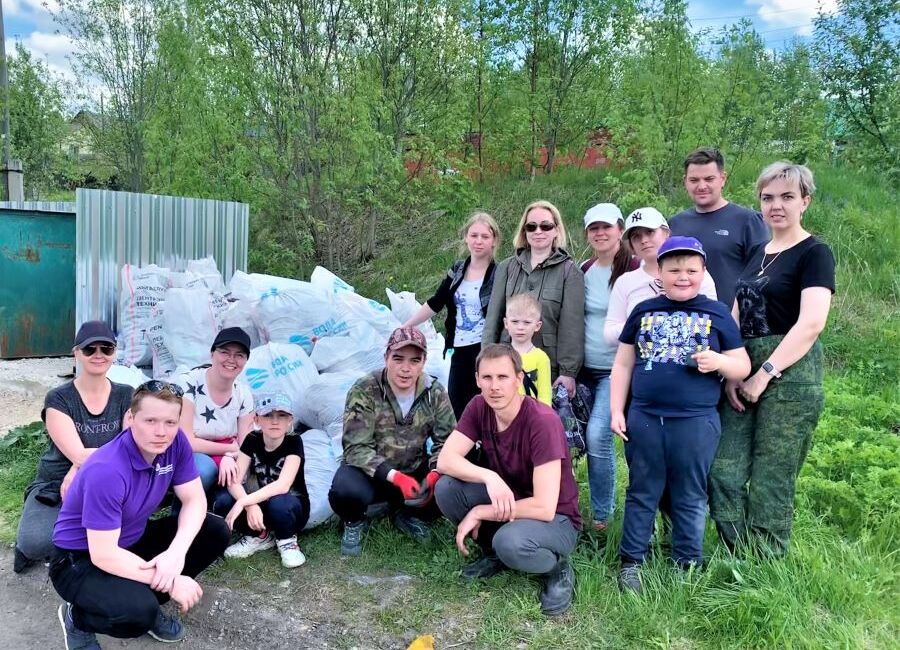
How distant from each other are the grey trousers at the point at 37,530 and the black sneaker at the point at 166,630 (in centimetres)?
67

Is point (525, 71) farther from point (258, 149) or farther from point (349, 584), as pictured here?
point (349, 584)

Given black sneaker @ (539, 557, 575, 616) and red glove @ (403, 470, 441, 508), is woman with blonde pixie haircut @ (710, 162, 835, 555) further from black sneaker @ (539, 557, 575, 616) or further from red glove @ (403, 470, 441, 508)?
red glove @ (403, 470, 441, 508)

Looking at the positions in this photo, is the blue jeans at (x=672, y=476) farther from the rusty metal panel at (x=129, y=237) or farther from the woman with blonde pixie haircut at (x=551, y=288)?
the rusty metal panel at (x=129, y=237)

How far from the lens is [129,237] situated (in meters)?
5.82

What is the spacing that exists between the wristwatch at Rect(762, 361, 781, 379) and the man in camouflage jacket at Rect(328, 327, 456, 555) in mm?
1440

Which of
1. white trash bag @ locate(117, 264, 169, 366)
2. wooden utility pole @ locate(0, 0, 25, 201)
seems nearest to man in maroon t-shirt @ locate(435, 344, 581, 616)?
white trash bag @ locate(117, 264, 169, 366)

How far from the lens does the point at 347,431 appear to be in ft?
10.5

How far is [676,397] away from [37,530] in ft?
8.91

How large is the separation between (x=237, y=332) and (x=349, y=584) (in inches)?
51.1

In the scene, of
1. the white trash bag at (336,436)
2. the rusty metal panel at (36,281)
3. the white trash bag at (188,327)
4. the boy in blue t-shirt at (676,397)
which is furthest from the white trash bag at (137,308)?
the boy in blue t-shirt at (676,397)

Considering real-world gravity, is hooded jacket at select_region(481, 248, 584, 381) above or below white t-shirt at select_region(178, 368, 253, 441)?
above

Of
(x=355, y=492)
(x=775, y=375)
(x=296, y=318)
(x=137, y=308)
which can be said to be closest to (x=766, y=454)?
(x=775, y=375)

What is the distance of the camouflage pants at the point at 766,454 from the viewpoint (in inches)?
98.9

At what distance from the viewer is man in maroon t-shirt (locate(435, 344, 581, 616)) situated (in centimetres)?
262
